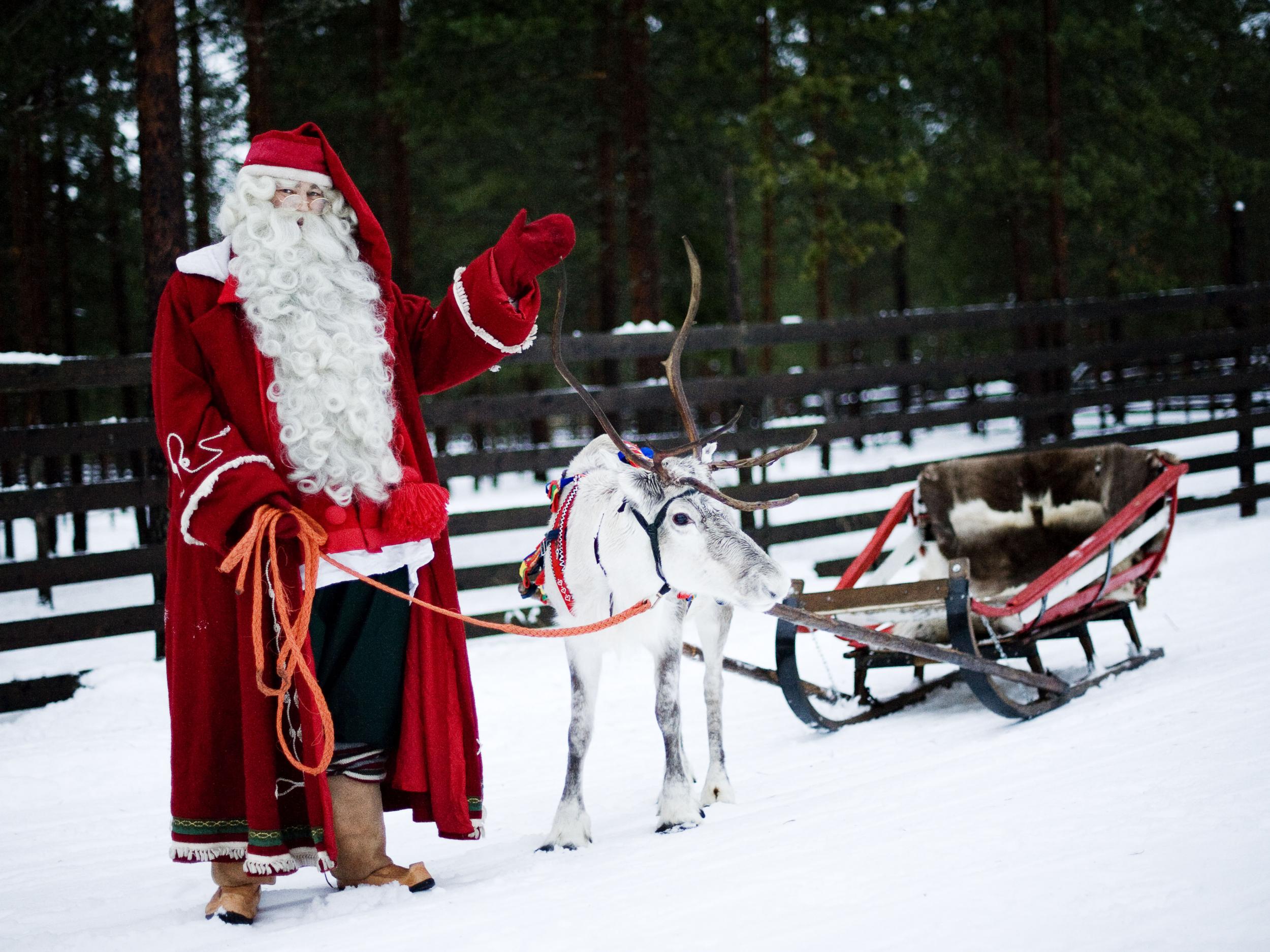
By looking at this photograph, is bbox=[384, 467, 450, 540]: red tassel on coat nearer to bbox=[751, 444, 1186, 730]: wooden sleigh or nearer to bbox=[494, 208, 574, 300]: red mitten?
bbox=[494, 208, 574, 300]: red mitten

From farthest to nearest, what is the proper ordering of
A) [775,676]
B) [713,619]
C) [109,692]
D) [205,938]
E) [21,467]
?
[21,467] < [109,692] < [775,676] < [713,619] < [205,938]

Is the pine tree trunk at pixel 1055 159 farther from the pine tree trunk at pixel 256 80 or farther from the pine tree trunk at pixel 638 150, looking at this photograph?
the pine tree trunk at pixel 256 80

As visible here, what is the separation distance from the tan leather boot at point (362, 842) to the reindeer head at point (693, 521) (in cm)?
112

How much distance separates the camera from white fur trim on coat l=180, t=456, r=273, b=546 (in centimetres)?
272

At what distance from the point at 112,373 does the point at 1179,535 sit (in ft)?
26.0

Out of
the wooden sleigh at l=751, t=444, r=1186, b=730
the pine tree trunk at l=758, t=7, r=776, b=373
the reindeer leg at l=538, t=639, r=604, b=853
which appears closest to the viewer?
the reindeer leg at l=538, t=639, r=604, b=853

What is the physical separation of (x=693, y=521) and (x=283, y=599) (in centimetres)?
123

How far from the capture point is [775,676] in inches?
173

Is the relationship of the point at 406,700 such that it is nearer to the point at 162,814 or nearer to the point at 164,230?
the point at 162,814

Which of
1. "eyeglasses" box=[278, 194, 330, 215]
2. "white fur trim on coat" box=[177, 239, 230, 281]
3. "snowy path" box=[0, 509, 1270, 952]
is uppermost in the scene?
"eyeglasses" box=[278, 194, 330, 215]

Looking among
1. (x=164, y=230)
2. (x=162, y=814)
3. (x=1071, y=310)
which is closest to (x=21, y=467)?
(x=164, y=230)

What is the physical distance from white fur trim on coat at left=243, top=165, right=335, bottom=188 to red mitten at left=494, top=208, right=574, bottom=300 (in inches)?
22.2

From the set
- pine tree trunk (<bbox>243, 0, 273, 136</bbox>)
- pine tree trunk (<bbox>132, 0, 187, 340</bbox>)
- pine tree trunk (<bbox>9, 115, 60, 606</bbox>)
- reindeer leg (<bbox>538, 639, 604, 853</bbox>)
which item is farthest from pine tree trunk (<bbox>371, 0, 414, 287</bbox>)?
reindeer leg (<bbox>538, 639, 604, 853</bbox>)

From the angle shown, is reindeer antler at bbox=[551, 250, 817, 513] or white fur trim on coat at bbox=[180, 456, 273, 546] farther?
reindeer antler at bbox=[551, 250, 817, 513]
